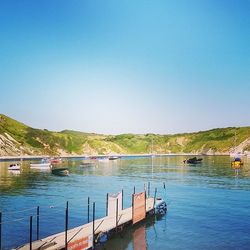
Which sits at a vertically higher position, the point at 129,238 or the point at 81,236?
the point at 81,236

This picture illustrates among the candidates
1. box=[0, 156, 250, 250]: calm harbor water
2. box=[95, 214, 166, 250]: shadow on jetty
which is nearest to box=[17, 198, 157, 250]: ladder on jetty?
box=[95, 214, 166, 250]: shadow on jetty

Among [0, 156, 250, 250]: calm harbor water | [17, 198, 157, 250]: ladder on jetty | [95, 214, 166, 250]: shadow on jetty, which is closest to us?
[17, 198, 157, 250]: ladder on jetty

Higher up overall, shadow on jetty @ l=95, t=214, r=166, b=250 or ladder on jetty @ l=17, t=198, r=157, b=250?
ladder on jetty @ l=17, t=198, r=157, b=250

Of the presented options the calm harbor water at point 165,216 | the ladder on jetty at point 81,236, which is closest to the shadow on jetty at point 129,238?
the calm harbor water at point 165,216

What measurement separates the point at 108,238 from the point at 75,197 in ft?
111

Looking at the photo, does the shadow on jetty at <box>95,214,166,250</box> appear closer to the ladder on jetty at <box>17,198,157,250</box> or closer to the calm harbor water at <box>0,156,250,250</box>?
the calm harbor water at <box>0,156,250,250</box>

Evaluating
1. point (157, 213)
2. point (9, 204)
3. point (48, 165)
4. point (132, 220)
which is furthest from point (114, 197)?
point (48, 165)

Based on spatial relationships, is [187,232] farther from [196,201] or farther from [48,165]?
[48,165]

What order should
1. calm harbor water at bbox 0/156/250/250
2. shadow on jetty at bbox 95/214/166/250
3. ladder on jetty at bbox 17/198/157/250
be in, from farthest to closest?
calm harbor water at bbox 0/156/250/250, shadow on jetty at bbox 95/214/166/250, ladder on jetty at bbox 17/198/157/250

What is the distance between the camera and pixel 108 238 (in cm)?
4512

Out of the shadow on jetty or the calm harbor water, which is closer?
the shadow on jetty

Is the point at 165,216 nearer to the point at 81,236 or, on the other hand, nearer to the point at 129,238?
the point at 129,238

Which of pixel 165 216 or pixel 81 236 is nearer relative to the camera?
pixel 81 236

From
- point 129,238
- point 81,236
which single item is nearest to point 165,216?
point 129,238
